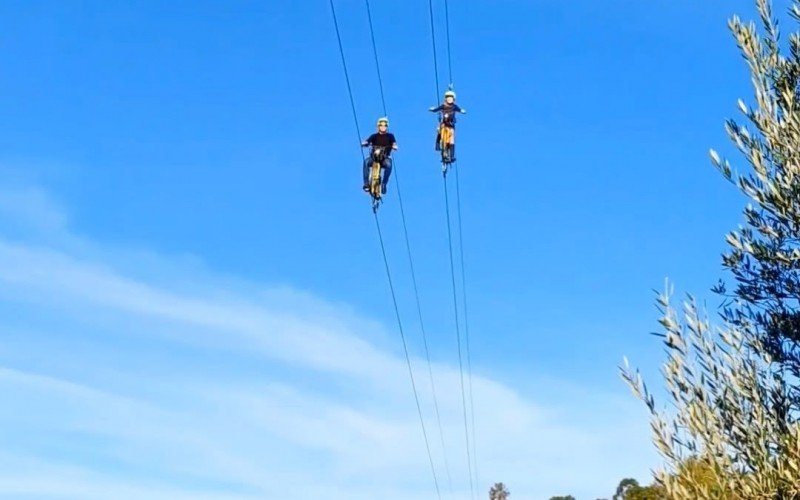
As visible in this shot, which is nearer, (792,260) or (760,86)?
(792,260)

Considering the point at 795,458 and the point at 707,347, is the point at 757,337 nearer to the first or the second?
the point at 707,347

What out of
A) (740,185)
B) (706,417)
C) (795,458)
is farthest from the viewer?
(740,185)

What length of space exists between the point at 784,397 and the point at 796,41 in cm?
534

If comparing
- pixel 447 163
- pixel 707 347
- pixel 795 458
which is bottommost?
pixel 795 458

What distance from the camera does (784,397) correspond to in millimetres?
12039

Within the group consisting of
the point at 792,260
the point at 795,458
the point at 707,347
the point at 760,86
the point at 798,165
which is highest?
the point at 760,86

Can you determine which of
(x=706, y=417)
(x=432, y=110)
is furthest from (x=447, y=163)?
(x=706, y=417)

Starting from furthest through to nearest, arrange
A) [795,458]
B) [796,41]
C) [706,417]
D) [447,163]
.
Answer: [447,163] → [796,41] → [706,417] → [795,458]

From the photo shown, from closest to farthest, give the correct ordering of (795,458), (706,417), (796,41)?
1. (795,458)
2. (706,417)
3. (796,41)

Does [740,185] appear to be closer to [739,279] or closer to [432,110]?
[739,279]

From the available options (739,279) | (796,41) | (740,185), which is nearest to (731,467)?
(739,279)

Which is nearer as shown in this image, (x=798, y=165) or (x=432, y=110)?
(x=798, y=165)

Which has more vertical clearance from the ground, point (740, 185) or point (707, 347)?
point (740, 185)

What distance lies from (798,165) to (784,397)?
3026mm
